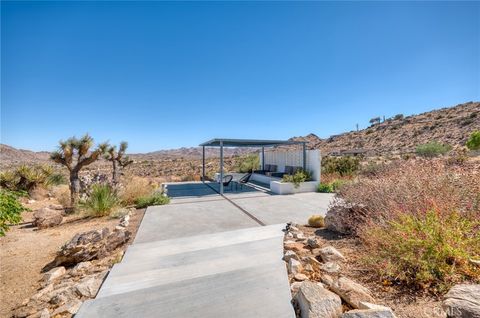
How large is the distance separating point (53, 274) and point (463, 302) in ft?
16.8

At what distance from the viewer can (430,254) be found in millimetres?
2236

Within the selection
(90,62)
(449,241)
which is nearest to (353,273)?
(449,241)

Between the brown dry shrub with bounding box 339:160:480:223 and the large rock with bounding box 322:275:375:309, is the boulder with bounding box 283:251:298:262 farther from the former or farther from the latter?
the brown dry shrub with bounding box 339:160:480:223

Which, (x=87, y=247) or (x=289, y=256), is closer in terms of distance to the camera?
(x=289, y=256)

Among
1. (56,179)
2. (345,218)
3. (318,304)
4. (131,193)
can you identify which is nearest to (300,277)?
(318,304)

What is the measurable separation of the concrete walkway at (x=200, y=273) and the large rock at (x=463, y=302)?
123 centimetres

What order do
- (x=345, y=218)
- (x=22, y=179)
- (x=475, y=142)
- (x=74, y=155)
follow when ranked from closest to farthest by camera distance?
(x=345, y=218), (x=74, y=155), (x=22, y=179), (x=475, y=142)

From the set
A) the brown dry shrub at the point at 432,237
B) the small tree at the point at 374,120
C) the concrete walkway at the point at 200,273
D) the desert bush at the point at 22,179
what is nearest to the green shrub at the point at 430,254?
Answer: the brown dry shrub at the point at 432,237

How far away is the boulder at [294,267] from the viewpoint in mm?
2741

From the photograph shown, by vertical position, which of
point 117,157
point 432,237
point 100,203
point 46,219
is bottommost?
point 46,219

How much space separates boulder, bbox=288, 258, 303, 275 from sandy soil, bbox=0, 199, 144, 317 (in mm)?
3560

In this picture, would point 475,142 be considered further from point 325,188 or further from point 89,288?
point 89,288

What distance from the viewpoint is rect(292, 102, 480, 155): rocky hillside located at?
26.6 metres

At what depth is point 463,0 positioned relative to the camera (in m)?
7.59
